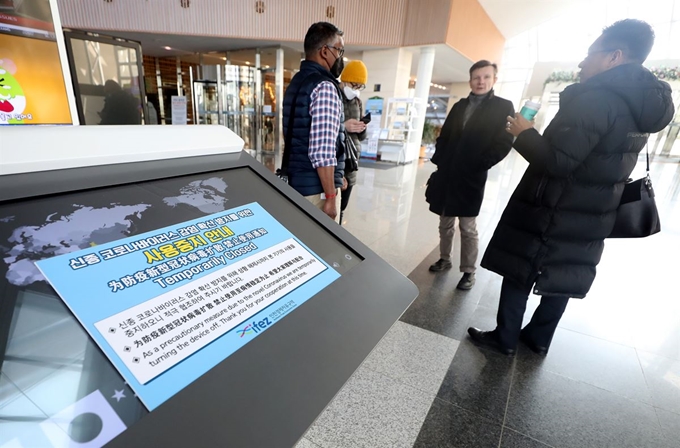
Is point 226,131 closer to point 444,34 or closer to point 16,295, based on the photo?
point 16,295

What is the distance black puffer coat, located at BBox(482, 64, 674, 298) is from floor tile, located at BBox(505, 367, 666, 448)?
1.58ft

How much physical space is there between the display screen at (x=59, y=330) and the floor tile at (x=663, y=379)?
6.96ft

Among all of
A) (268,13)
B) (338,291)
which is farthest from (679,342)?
(268,13)

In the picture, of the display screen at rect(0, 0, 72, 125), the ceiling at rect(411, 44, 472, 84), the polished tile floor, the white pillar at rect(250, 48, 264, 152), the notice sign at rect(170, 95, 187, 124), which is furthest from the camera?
the white pillar at rect(250, 48, 264, 152)

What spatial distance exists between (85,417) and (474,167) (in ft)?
7.80

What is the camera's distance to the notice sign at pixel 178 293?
458 millimetres

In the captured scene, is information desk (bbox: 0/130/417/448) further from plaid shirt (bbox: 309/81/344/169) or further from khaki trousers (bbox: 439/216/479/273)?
khaki trousers (bbox: 439/216/479/273)

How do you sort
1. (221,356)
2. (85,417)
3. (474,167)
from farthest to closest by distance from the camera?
1. (474,167)
2. (221,356)
3. (85,417)

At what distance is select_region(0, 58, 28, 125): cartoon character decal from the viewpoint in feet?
4.32

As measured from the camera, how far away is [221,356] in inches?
19.8

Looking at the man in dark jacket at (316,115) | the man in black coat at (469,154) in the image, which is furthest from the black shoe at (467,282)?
the man in dark jacket at (316,115)

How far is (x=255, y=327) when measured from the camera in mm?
562

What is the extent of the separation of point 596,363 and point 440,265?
123cm

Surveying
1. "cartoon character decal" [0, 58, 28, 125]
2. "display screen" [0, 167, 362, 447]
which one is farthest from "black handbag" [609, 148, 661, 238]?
"cartoon character decal" [0, 58, 28, 125]
